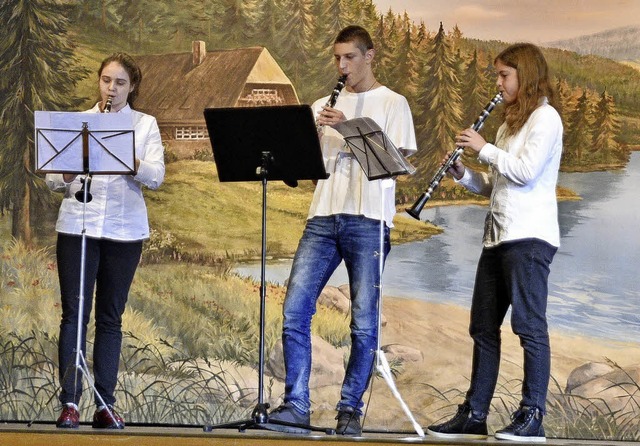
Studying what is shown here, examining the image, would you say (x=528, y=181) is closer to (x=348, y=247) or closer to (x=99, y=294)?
(x=348, y=247)

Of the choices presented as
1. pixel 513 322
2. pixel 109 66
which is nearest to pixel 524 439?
pixel 513 322

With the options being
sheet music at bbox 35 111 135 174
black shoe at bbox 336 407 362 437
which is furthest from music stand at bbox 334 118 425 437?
sheet music at bbox 35 111 135 174

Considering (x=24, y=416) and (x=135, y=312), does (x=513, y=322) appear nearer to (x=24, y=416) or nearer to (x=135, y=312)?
(x=135, y=312)

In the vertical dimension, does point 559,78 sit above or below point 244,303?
above

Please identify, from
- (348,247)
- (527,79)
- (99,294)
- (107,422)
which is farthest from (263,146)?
(107,422)

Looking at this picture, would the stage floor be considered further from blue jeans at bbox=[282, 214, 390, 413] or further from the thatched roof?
the thatched roof

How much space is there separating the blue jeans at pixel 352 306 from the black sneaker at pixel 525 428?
2.04 ft

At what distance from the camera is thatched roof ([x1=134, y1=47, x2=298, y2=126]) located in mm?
6402

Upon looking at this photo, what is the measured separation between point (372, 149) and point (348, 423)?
1109 millimetres

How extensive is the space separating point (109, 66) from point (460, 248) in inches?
93.3

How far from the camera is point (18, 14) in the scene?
21.2 ft

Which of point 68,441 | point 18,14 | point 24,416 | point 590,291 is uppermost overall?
point 18,14

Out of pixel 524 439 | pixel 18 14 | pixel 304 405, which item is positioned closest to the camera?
pixel 524 439

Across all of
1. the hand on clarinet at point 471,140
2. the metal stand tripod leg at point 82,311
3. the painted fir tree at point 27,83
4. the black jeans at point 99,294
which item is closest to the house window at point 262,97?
the painted fir tree at point 27,83
